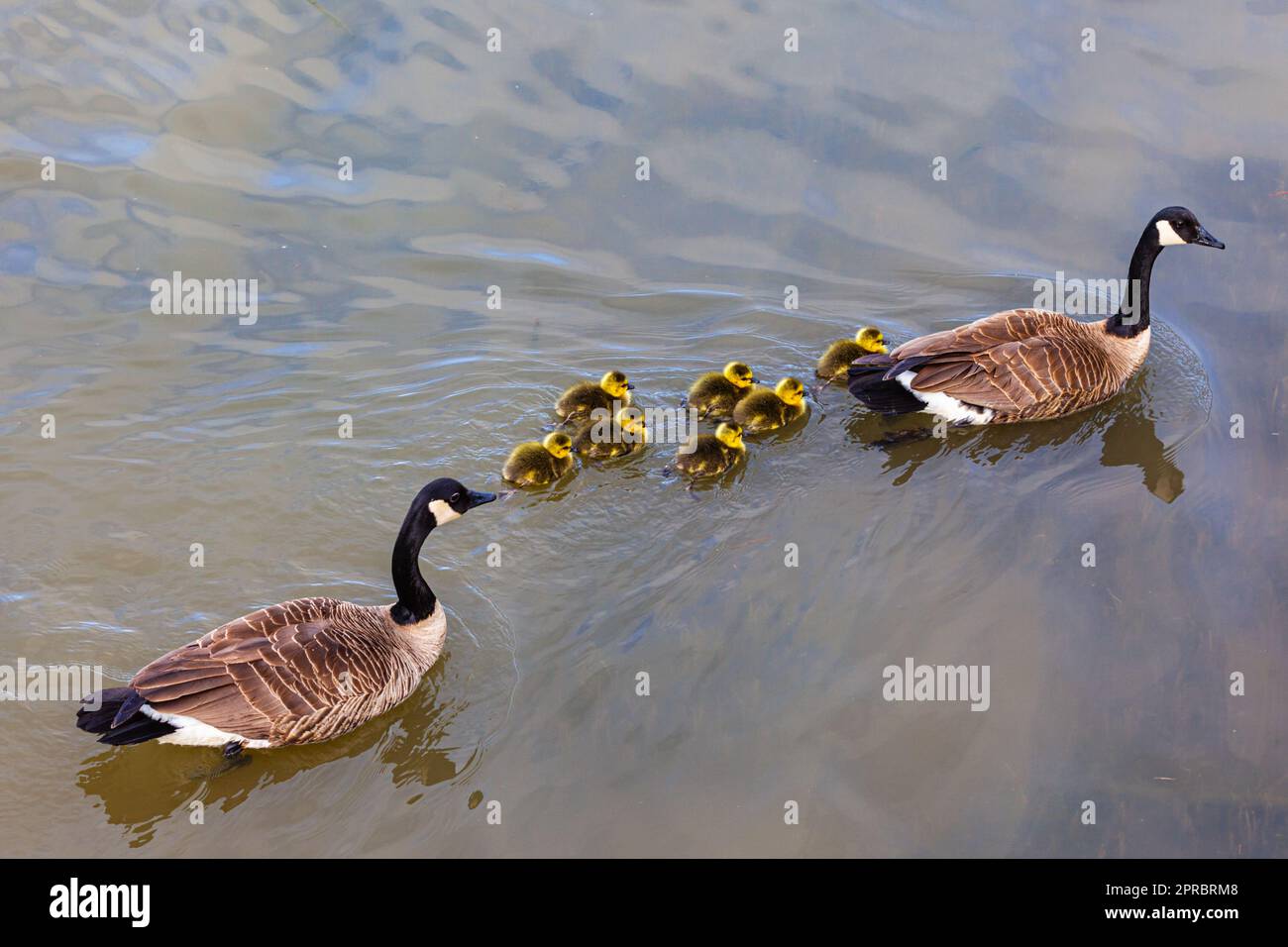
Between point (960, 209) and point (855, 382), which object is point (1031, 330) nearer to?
point (855, 382)

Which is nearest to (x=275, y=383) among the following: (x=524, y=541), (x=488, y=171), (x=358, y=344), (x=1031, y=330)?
(x=358, y=344)

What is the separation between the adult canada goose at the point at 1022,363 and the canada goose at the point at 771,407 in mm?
367

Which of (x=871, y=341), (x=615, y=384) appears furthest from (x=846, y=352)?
(x=615, y=384)

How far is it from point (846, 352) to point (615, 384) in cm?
159

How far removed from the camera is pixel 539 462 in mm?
6973

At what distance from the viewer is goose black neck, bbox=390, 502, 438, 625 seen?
19.1ft

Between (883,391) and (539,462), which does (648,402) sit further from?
(883,391)

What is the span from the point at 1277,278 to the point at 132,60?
946 centimetres

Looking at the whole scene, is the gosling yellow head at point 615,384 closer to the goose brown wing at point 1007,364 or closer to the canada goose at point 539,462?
the canada goose at point 539,462

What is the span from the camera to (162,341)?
797 centimetres

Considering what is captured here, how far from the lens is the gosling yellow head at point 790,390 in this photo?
735cm

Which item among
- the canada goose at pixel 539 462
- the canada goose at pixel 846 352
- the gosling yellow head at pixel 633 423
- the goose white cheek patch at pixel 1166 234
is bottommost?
the canada goose at pixel 539 462
